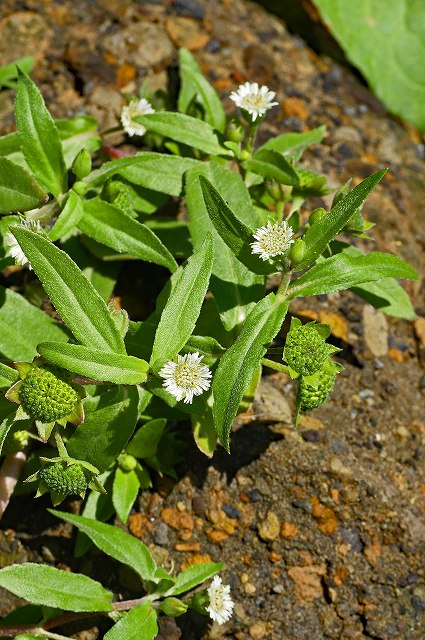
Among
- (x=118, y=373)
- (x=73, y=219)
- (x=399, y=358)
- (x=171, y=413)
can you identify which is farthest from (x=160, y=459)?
(x=399, y=358)

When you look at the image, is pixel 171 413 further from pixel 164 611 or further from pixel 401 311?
pixel 401 311

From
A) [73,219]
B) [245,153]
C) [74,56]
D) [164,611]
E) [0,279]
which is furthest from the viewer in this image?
[74,56]

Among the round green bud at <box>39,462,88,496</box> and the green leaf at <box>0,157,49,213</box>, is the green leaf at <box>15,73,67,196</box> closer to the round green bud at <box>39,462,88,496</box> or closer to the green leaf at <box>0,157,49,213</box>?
the green leaf at <box>0,157,49,213</box>

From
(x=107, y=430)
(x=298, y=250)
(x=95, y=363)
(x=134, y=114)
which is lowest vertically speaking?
(x=107, y=430)

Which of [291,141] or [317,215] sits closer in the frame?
[317,215]

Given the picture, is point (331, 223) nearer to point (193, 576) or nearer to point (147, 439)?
point (147, 439)

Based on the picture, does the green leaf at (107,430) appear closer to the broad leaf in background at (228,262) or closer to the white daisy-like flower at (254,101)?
the broad leaf in background at (228,262)

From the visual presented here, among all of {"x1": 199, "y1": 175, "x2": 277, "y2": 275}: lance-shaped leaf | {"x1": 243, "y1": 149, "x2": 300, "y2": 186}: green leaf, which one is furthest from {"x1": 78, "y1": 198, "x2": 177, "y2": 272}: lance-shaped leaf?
{"x1": 243, "y1": 149, "x2": 300, "y2": 186}: green leaf

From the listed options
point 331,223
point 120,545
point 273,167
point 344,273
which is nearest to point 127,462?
point 120,545
